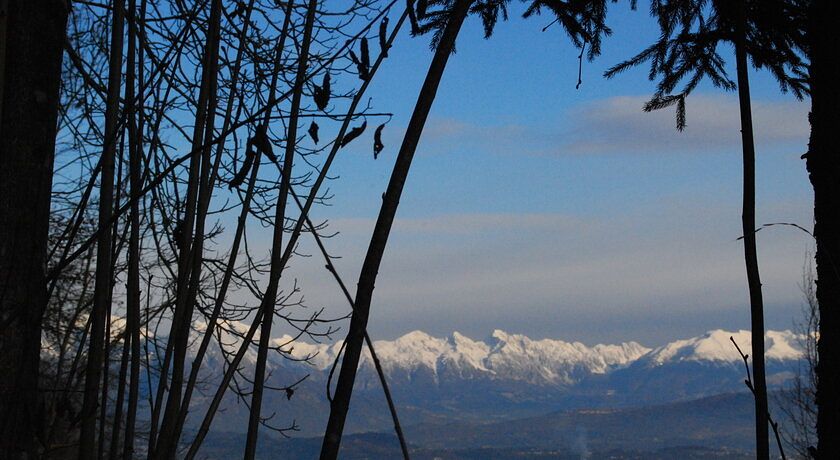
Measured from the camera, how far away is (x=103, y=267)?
101cm

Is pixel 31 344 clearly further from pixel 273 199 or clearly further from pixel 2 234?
pixel 273 199

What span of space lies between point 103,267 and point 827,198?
1994 mm

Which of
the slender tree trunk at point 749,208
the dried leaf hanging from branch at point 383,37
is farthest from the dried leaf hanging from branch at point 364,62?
the slender tree trunk at point 749,208

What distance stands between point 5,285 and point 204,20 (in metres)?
1.12

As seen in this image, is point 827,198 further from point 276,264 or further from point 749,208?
point 276,264

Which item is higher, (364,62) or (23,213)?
(364,62)

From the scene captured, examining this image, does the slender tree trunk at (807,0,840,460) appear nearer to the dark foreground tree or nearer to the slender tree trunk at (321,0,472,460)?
the dark foreground tree

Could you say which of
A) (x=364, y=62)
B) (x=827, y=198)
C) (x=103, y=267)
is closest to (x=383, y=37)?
(x=364, y=62)

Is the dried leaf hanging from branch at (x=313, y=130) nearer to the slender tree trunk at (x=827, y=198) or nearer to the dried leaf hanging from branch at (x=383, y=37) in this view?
the dried leaf hanging from branch at (x=383, y=37)

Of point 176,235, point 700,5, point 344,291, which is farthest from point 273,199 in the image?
point 344,291

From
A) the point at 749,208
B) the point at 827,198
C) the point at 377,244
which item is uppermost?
the point at 827,198

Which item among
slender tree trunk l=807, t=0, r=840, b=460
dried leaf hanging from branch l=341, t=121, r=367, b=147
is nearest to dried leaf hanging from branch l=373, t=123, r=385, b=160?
dried leaf hanging from branch l=341, t=121, r=367, b=147

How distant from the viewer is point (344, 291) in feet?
2.43

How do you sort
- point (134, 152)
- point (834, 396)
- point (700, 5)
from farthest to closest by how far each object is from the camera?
point (700, 5) → point (834, 396) → point (134, 152)
